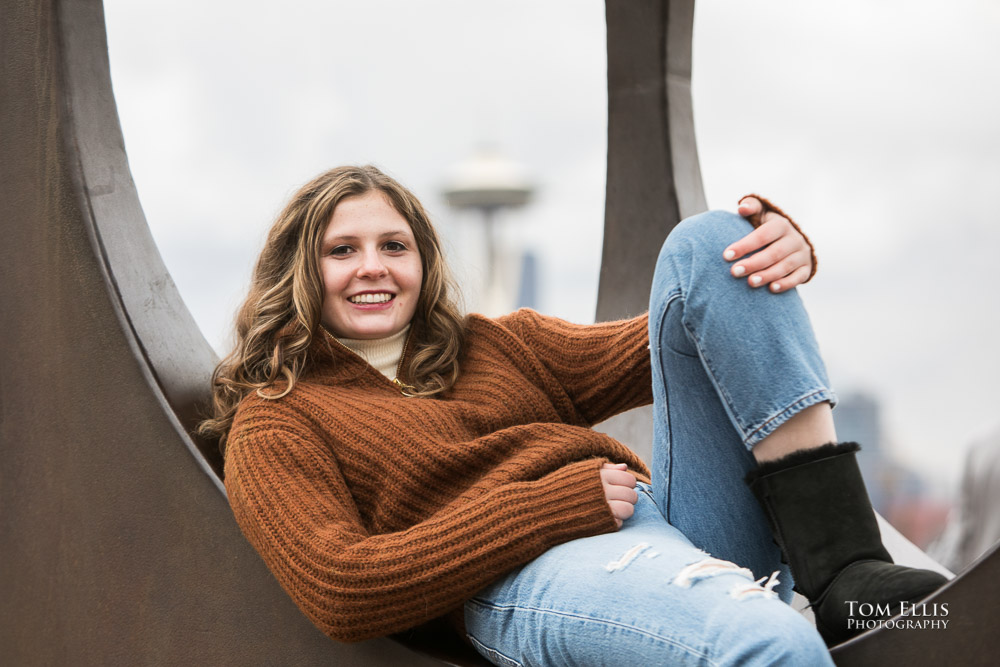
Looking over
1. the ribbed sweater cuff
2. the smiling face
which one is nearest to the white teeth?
the smiling face

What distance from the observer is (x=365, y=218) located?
1.96 meters

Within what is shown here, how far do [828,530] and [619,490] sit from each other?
312mm

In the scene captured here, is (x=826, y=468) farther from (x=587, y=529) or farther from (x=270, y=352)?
(x=270, y=352)

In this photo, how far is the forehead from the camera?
195cm

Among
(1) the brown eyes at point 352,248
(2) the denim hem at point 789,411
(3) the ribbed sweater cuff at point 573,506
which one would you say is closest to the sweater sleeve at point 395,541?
(3) the ribbed sweater cuff at point 573,506

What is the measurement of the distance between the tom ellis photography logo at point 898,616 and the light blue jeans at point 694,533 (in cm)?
11

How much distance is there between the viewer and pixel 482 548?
→ 1.50 metres

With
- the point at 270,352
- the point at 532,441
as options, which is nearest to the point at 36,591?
the point at 270,352

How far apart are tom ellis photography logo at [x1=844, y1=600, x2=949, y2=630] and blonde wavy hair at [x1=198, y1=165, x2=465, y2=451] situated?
2.59ft

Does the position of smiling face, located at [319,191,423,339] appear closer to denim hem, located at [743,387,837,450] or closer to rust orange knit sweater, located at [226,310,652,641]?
rust orange knit sweater, located at [226,310,652,641]

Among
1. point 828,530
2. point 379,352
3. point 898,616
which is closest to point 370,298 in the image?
point 379,352

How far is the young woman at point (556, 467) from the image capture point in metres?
1.44

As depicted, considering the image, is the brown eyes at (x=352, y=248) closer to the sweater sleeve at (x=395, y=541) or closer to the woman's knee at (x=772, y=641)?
the sweater sleeve at (x=395, y=541)

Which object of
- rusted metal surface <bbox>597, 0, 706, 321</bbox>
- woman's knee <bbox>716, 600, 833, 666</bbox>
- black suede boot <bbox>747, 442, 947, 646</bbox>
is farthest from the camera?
rusted metal surface <bbox>597, 0, 706, 321</bbox>
